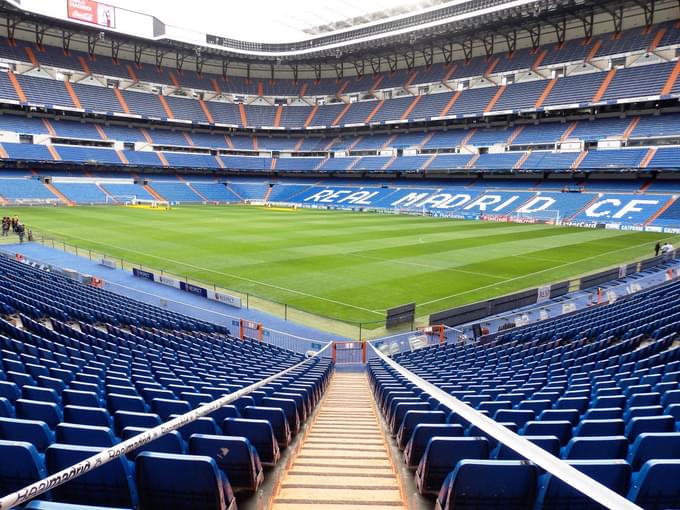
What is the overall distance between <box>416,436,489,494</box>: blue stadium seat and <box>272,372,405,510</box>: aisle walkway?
34 cm

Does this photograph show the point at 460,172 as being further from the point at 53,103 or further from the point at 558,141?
the point at 53,103

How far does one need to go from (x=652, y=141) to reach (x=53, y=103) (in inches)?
3380

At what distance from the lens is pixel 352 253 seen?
110ft

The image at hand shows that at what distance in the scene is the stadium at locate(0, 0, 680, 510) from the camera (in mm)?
3793

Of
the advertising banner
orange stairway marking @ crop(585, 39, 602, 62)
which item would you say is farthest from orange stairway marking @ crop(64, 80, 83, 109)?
orange stairway marking @ crop(585, 39, 602, 62)

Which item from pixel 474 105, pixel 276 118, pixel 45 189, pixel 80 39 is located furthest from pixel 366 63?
pixel 45 189

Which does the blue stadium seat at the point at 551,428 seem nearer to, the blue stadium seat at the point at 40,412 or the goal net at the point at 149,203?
the blue stadium seat at the point at 40,412

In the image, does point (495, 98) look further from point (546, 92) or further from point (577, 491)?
point (577, 491)

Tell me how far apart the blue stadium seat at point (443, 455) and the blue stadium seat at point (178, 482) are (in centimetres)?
181

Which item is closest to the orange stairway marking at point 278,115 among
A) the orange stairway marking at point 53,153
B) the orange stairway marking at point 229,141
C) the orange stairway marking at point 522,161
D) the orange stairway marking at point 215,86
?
the orange stairway marking at point 229,141

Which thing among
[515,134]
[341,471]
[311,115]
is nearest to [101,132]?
[311,115]

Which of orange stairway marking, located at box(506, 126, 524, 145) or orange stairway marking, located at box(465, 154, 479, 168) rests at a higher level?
orange stairway marking, located at box(506, 126, 524, 145)

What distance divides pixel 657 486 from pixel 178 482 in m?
3.00

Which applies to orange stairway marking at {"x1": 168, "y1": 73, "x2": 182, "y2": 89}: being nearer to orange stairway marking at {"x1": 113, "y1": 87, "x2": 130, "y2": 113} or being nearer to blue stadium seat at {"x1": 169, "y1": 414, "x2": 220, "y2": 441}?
orange stairway marking at {"x1": 113, "y1": 87, "x2": 130, "y2": 113}
